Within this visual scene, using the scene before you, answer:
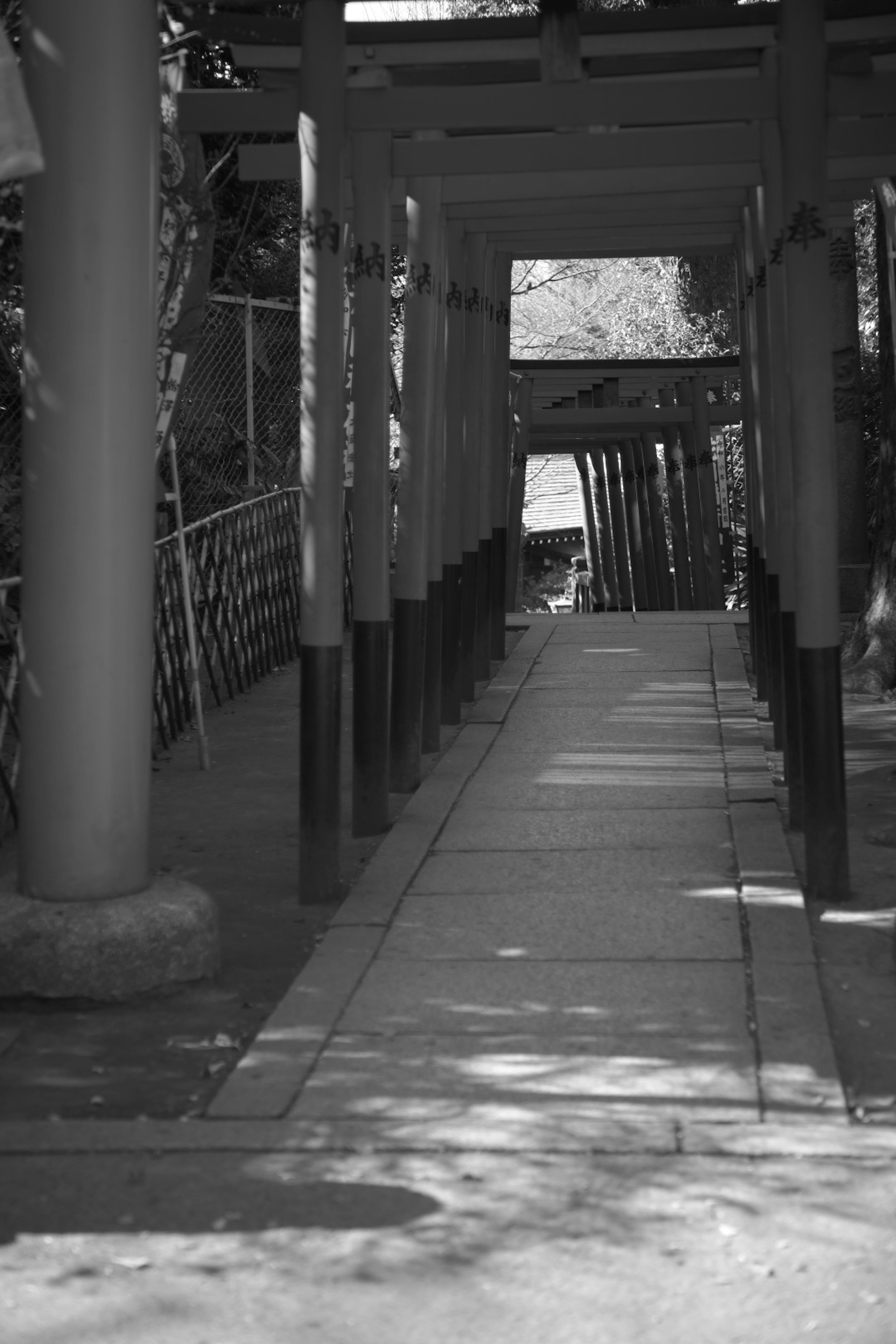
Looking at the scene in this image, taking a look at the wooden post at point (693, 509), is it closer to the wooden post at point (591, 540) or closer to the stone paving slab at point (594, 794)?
the wooden post at point (591, 540)

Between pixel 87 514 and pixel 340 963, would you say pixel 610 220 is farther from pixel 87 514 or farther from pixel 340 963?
pixel 340 963

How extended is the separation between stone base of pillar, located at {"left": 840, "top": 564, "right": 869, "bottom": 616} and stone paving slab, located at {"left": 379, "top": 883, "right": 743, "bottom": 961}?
8798mm

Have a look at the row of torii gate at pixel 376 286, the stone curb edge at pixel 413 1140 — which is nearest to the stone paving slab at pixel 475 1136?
the stone curb edge at pixel 413 1140


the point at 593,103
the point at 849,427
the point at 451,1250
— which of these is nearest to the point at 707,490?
the point at 849,427

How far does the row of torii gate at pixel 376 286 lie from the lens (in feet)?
16.8

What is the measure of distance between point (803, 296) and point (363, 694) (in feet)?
8.53

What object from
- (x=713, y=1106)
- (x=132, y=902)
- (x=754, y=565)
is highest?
(x=754, y=565)

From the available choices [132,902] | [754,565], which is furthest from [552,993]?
[754,565]

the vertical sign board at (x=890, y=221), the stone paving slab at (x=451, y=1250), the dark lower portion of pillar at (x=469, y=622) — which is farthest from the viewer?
the dark lower portion of pillar at (x=469, y=622)

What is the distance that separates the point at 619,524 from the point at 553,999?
22179 millimetres

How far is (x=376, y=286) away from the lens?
7.43 meters

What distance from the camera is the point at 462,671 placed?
10.6 meters

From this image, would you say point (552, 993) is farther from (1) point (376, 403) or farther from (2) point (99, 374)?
(1) point (376, 403)

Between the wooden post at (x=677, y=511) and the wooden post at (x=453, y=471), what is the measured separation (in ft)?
36.9
